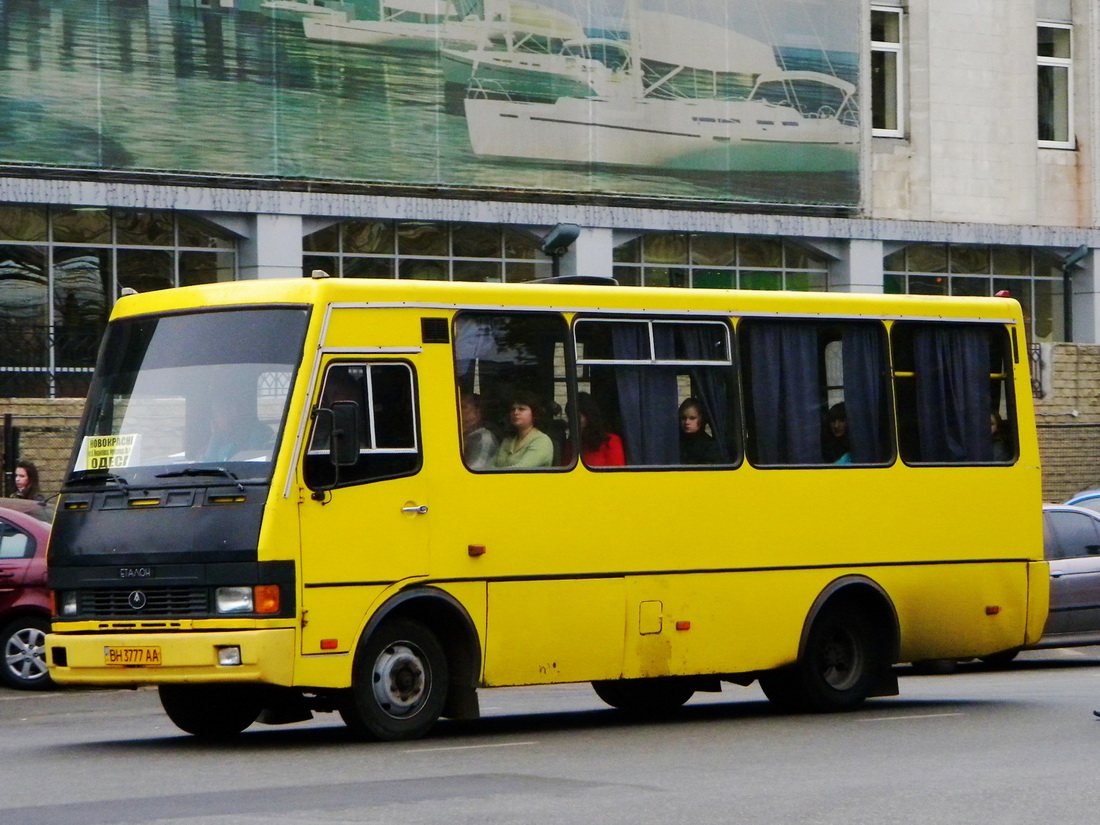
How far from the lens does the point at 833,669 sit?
48.5ft

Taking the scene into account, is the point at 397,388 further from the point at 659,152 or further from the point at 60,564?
the point at 659,152

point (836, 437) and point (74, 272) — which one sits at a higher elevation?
point (74, 272)

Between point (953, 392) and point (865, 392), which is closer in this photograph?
point (865, 392)

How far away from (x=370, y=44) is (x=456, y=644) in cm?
2051

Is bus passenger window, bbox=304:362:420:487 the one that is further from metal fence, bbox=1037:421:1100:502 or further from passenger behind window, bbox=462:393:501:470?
metal fence, bbox=1037:421:1100:502

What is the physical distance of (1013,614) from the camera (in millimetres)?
15523

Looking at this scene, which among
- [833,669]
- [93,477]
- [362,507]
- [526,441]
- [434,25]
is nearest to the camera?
[362,507]

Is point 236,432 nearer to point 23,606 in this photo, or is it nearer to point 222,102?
point 23,606

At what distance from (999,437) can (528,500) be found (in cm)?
428

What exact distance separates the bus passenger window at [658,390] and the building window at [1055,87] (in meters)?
26.9

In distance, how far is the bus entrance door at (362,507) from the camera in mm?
11984

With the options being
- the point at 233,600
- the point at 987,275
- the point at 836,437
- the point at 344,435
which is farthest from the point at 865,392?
the point at 987,275

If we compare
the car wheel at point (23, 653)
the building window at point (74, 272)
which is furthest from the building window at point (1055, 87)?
the car wheel at point (23, 653)

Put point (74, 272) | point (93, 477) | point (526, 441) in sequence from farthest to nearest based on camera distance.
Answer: point (74, 272), point (526, 441), point (93, 477)
